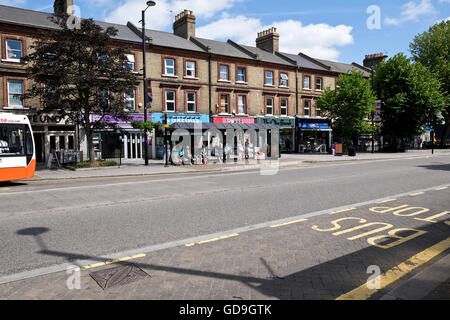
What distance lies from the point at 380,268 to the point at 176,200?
19.9 feet

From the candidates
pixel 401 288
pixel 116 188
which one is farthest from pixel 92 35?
pixel 401 288

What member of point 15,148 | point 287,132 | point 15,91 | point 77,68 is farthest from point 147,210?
point 287,132

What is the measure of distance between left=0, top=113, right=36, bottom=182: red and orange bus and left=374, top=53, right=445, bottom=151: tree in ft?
116

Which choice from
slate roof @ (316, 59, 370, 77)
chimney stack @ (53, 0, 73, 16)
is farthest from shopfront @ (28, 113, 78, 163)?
slate roof @ (316, 59, 370, 77)

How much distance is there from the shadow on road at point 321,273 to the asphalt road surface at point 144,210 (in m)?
0.42

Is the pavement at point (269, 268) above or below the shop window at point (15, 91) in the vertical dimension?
below

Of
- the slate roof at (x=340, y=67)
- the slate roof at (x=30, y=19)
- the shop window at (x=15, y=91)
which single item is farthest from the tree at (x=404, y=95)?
the shop window at (x=15, y=91)

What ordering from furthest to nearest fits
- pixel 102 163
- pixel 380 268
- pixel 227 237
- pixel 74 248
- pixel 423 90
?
pixel 423 90, pixel 102 163, pixel 227 237, pixel 74 248, pixel 380 268

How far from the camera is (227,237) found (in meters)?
6.01

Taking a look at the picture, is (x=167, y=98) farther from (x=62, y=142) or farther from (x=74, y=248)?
(x=74, y=248)

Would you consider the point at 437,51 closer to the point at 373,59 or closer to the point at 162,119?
the point at 373,59

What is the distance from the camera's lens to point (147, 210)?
26.9ft

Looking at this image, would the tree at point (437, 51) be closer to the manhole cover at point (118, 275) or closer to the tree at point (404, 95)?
the tree at point (404, 95)

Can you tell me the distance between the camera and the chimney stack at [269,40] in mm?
39100
